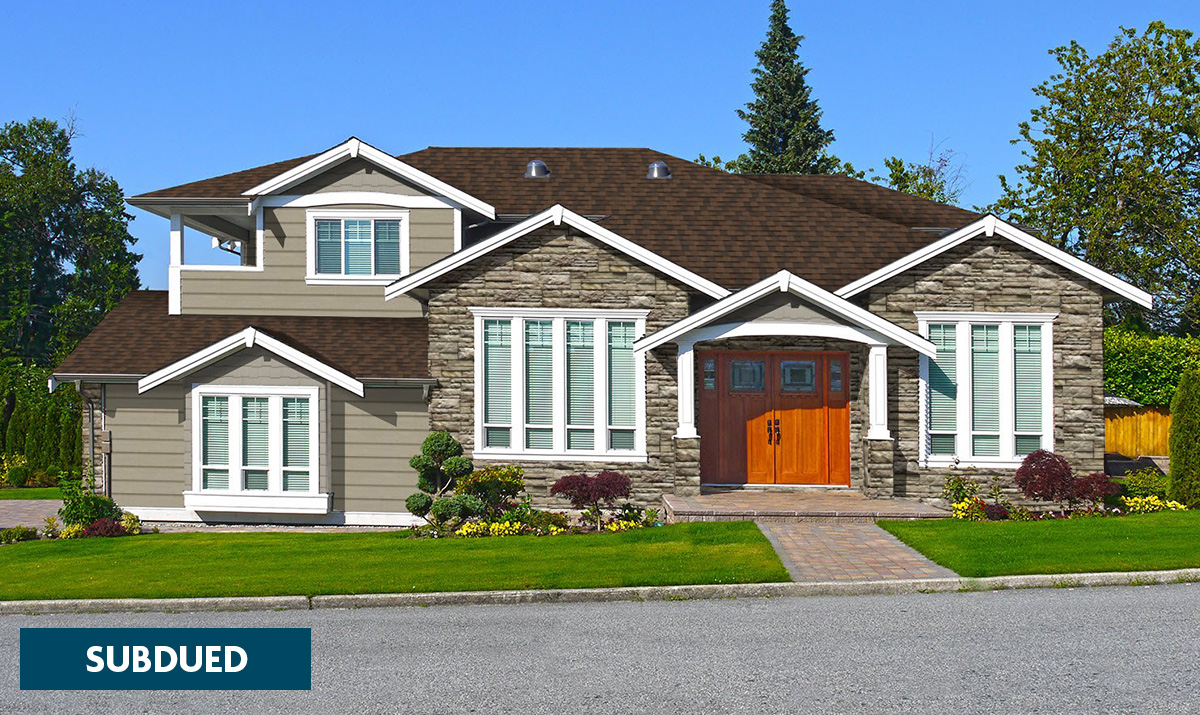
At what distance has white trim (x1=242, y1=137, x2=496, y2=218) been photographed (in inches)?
795

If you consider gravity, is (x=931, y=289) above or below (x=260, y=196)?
below

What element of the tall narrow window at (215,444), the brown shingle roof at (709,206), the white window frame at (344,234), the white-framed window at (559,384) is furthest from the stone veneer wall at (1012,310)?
the tall narrow window at (215,444)

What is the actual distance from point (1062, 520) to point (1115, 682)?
9.02 m

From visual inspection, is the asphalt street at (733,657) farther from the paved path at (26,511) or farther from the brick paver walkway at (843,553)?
the paved path at (26,511)

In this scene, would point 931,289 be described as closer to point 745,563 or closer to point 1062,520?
point 1062,520

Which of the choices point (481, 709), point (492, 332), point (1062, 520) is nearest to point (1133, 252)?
point (1062, 520)

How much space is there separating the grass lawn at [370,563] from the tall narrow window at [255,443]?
1806 mm

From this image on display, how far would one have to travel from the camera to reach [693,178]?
939 inches

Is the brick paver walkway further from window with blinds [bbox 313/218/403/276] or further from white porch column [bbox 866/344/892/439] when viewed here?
window with blinds [bbox 313/218/403/276]

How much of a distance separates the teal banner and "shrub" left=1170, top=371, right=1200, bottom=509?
1486cm

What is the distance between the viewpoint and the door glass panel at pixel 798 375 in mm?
19391

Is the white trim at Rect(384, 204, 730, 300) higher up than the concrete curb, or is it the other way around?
the white trim at Rect(384, 204, 730, 300)

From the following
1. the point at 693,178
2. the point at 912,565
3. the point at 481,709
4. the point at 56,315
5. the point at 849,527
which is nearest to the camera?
the point at 481,709

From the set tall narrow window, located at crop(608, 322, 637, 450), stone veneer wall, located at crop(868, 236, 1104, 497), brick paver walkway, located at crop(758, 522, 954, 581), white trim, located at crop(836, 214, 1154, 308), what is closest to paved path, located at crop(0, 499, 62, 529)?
tall narrow window, located at crop(608, 322, 637, 450)
